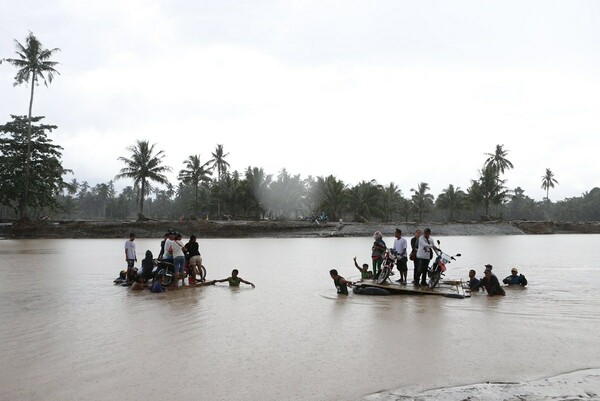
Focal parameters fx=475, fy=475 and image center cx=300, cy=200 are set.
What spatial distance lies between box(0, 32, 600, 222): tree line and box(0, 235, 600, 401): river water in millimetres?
40905

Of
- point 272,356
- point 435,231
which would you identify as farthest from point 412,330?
point 435,231

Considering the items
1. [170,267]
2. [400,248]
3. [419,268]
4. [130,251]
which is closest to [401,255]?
[400,248]

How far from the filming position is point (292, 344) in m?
7.61

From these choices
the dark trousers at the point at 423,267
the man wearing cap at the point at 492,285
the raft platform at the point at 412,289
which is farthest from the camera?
the dark trousers at the point at 423,267

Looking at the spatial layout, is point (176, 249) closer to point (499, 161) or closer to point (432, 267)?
point (432, 267)

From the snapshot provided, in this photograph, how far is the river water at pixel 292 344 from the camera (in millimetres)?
5555

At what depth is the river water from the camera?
555 centimetres

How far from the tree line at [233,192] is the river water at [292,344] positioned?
40905 millimetres

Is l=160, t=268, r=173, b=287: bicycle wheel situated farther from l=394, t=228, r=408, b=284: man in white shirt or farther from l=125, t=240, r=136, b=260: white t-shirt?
l=394, t=228, r=408, b=284: man in white shirt

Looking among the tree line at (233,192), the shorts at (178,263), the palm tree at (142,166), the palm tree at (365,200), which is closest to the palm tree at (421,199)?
the tree line at (233,192)

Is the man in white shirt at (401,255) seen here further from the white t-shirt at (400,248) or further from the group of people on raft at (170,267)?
the group of people on raft at (170,267)

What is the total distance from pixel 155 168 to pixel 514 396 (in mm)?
54786

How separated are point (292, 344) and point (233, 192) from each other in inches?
2358

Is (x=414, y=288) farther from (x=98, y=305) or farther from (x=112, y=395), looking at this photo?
(x=112, y=395)
